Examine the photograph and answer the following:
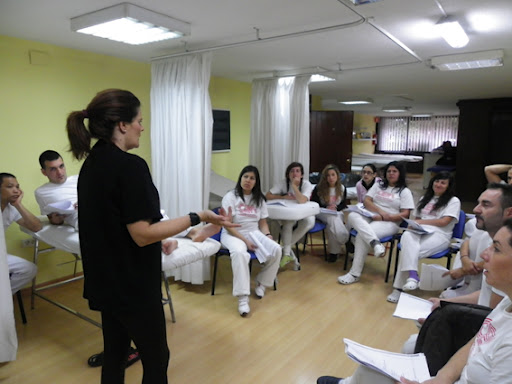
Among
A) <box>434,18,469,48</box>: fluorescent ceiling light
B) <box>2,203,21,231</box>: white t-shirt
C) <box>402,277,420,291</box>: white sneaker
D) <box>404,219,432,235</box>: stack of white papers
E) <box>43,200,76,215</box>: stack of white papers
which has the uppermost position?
<box>434,18,469,48</box>: fluorescent ceiling light

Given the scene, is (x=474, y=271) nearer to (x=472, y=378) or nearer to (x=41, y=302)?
(x=472, y=378)

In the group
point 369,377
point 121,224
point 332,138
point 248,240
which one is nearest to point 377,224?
point 248,240

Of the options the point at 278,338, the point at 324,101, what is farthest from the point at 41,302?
the point at 324,101

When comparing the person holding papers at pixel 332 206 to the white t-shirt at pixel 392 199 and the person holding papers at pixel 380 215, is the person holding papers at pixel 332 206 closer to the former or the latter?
the person holding papers at pixel 380 215

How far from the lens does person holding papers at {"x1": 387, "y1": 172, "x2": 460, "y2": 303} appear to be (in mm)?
3422

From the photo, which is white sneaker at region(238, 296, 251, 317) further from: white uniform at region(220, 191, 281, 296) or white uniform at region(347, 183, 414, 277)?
white uniform at region(347, 183, 414, 277)

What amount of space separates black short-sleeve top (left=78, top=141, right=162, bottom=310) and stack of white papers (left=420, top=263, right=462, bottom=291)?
2.31m

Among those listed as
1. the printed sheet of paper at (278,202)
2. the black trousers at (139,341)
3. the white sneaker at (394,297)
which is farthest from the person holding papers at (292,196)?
the black trousers at (139,341)

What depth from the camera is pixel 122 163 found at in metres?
1.31

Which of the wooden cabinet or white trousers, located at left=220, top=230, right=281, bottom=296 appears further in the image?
the wooden cabinet

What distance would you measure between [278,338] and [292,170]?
6.69 feet

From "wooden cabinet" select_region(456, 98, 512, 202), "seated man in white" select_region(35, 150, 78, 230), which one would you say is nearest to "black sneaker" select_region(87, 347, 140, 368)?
"seated man in white" select_region(35, 150, 78, 230)

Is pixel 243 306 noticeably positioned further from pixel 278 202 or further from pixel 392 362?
pixel 392 362

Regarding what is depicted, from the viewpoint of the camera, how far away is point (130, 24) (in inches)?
104
